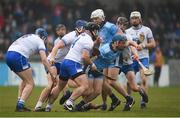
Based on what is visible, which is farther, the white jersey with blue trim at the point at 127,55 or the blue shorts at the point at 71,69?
the white jersey with blue trim at the point at 127,55

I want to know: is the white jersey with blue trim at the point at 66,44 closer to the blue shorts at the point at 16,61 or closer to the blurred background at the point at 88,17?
the blue shorts at the point at 16,61

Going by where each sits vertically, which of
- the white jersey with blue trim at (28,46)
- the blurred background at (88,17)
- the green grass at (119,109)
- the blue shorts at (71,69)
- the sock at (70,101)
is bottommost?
the green grass at (119,109)

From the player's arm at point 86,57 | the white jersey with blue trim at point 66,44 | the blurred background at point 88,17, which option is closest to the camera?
the player's arm at point 86,57

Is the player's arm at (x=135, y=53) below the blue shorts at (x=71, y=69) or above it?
above

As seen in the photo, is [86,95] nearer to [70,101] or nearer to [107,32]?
[70,101]

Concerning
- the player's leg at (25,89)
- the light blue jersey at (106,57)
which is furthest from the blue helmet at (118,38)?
the player's leg at (25,89)

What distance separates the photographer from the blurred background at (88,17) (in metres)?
39.2

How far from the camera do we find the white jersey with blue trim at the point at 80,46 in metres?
20.1

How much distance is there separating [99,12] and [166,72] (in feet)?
58.7

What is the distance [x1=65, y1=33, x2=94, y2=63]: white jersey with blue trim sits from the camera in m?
20.1

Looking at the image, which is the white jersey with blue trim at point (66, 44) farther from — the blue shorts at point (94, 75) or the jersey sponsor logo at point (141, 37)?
the jersey sponsor logo at point (141, 37)

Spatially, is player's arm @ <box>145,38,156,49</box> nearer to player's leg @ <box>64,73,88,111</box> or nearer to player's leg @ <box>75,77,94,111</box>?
player's leg @ <box>75,77,94,111</box>

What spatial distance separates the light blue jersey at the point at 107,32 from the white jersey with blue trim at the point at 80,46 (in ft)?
6.16

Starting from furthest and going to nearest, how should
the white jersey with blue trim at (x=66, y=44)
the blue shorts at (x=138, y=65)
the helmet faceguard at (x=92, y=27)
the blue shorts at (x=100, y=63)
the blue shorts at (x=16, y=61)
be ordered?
the blue shorts at (x=138, y=65) → the white jersey with blue trim at (x=66, y=44) → the blue shorts at (x=100, y=63) → the blue shorts at (x=16, y=61) → the helmet faceguard at (x=92, y=27)
